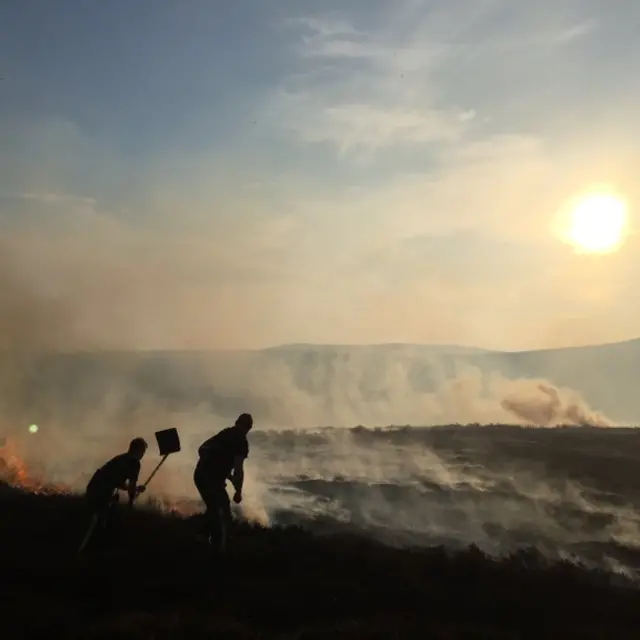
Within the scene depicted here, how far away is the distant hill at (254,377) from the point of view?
60219 millimetres

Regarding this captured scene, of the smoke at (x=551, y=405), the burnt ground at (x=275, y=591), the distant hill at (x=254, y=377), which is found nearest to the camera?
the burnt ground at (x=275, y=591)

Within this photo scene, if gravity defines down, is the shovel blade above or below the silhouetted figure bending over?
above

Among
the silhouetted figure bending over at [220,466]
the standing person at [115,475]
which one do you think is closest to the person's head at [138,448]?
the standing person at [115,475]

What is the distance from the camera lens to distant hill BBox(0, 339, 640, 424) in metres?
60.2

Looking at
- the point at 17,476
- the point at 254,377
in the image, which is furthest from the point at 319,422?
the point at 17,476

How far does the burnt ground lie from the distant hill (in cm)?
3950

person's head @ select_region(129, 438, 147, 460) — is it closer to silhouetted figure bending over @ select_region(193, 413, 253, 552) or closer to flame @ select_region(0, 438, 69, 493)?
silhouetted figure bending over @ select_region(193, 413, 253, 552)

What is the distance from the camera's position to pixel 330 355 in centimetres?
10206

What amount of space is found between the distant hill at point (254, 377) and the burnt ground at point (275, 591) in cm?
3950

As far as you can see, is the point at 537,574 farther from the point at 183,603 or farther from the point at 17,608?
the point at 17,608

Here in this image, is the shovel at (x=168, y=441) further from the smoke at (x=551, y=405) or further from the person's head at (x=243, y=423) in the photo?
the smoke at (x=551, y=405)

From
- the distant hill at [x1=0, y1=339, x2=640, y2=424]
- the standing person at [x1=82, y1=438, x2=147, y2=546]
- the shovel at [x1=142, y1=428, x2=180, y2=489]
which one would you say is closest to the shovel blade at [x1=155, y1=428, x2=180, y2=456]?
the shovel at [x1=142, y1=428, x2=180, y2=489]

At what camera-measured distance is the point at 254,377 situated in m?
98.6

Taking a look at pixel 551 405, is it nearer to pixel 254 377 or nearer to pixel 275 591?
pixel 254 377
